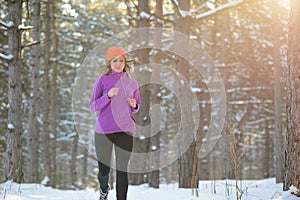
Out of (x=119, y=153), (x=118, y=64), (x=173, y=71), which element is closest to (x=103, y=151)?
(x=119, y=153)

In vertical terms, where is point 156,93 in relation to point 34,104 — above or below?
above

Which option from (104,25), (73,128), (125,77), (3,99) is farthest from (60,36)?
(125,77)

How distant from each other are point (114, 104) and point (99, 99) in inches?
7.7

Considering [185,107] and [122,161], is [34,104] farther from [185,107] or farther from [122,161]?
[122,161]

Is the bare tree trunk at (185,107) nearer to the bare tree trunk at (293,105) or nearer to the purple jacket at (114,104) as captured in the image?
the purple jacket at (114,104)

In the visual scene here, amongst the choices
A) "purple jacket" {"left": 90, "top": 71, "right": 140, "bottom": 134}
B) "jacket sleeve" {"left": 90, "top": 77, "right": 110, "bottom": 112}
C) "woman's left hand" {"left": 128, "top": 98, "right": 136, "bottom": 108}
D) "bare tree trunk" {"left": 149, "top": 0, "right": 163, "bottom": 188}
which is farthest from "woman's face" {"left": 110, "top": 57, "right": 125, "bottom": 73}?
"bare tree trunk" {"left": 149, "top": 0, "right": 163, "bottom": 188}

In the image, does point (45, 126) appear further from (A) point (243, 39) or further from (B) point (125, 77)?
(B) point (125, 77)

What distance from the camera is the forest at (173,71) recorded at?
30.4ft

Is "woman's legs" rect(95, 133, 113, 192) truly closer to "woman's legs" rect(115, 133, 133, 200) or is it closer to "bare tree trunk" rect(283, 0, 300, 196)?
"woman's legs" rect(115, 133, 133, 200)

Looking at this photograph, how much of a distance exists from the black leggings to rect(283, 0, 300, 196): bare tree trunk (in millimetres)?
1786

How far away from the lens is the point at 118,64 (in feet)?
16.9

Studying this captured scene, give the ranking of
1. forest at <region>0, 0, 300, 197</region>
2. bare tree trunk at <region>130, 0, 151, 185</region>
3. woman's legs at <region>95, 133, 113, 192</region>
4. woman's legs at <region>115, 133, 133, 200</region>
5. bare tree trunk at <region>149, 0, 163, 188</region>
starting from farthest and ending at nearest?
bare tree trunk at <region>149, 0, 163, 188</region> → bare tree trunk at <region>130, 0, 151, 185</region> → forest at <region>0, 0, 300, 197</region> → woman's legs at <region>95, 133, 113, 192</region> → woman's legs at <region>115, 133, 133, 200</region>

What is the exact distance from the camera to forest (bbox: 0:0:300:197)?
364 inches

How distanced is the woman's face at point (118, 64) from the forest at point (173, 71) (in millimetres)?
1472
